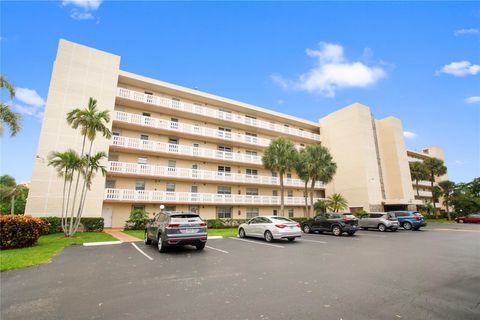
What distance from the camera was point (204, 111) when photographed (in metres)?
27.7

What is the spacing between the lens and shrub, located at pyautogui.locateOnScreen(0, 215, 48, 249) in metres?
11.3

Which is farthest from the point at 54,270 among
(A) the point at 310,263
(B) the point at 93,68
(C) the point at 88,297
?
(B) the point at 93,68

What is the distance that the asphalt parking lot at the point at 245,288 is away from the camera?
4270 millimetres

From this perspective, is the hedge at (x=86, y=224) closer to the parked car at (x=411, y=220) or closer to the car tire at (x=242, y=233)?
the car tire at (x=242, y=233)

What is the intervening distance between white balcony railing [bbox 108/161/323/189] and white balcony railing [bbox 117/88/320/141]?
673 cm

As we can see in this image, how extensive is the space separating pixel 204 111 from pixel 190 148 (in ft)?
16.2

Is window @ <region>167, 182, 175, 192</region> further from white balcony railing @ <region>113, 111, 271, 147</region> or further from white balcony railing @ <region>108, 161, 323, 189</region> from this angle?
white balcony railing @ <region>113, 111, 271, 147</region>

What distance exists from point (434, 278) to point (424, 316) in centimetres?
321

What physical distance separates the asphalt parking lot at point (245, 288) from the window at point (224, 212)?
19.0 metres

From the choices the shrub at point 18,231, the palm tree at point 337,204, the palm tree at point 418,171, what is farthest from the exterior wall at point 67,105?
the palm tree at point 418,171

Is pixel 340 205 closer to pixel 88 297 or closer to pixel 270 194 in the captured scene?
pixel 270 194

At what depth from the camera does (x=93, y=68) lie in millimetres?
22609

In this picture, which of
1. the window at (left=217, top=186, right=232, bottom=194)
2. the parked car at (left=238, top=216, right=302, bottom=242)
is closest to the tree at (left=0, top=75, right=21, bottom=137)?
the parked car at (left=238, top=216, right=302, bottom=242)

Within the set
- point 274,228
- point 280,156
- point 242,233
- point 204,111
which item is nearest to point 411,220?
point 280,156
